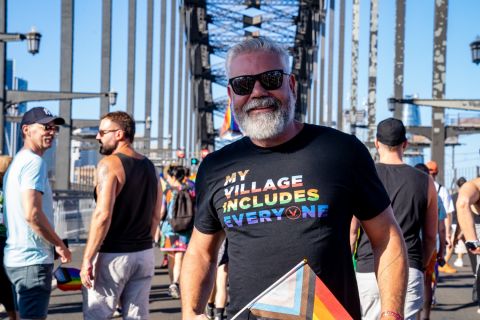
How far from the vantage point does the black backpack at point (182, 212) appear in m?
9.29

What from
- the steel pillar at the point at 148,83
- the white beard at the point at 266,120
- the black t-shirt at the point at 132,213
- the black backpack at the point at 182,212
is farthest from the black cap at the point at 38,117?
the steel pillar at the point at 148,83

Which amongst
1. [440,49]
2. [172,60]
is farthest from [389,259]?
[172,60]

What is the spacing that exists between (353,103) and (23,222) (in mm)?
25142

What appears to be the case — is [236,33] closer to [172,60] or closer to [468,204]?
[172,60]

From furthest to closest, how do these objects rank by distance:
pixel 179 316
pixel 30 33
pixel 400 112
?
pixel 400 112 → pixel 30 33 → pixel 179 316

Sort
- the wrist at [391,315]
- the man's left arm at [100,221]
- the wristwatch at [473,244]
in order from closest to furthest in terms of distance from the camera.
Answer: the wrist at [391,315] < the man's left arm at [100,221] < the wristwatch at [473,244]

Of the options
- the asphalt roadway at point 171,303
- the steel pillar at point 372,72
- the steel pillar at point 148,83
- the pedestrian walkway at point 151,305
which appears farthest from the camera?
the steel pillar at point 148,83

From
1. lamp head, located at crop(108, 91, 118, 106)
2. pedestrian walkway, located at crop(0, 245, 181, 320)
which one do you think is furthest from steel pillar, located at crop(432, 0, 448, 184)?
pedestrian walkway, located at crop(0, 245, 181, 320)

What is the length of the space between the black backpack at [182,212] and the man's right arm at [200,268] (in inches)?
254

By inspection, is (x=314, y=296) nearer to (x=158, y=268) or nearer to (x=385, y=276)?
(x=385, y=276)

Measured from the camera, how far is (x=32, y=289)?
4648 mm

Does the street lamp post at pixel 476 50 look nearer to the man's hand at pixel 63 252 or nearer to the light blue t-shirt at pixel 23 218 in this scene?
the man's hand at pixel 63 252

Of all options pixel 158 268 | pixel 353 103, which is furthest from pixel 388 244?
pixel 353 103

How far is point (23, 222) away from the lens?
4.75 m
